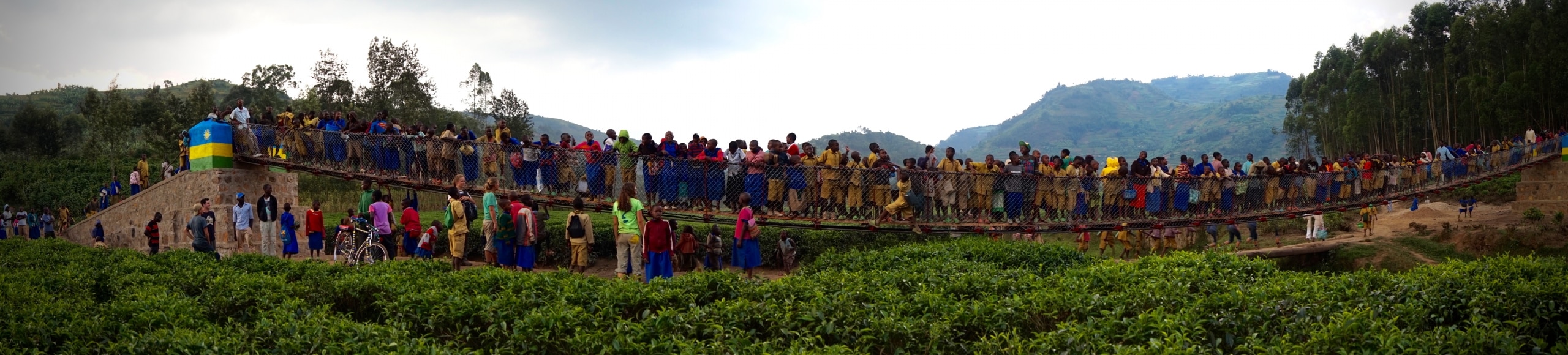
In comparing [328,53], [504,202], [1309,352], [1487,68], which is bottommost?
[1309,352]

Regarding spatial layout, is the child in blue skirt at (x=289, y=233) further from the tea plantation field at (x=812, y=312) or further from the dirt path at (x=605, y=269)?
the tea plantation field at (x=812, y=312)

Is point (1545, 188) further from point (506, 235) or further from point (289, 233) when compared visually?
point (289, 233)

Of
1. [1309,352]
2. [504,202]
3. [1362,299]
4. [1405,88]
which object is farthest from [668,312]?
[1405,88]

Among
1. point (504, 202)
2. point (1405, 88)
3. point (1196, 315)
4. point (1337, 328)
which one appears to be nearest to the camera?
point (1337, 328)

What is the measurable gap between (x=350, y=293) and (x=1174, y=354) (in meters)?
7.07

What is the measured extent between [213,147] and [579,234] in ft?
29.5

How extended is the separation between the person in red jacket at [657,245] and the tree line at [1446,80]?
93.0ft

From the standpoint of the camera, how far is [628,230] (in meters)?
11.9

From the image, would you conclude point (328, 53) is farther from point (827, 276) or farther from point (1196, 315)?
point (1196, 315)

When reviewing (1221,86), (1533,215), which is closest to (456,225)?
(1533,215)

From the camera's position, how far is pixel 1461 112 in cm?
3819

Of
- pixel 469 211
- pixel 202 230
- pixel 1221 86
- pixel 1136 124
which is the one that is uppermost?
pixel 1221 86

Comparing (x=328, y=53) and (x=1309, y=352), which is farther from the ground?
(x=328, y=53)

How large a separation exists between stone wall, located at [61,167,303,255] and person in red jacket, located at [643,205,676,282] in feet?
29.8
